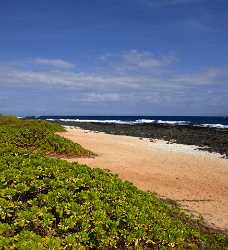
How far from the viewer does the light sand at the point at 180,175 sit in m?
16.1

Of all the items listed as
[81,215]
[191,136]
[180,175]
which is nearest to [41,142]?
[180,175]

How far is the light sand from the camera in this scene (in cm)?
1606

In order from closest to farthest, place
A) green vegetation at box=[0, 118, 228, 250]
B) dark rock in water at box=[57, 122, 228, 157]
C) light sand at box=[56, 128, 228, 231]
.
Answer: green vegetation at box=[0, 118, 228, 250] → light sand at box=[56, 128, 228, 231] → dark rock in water at box=[57, 122, 228, 157]

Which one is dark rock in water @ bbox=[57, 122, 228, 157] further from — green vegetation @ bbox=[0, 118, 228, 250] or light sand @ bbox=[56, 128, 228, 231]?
green vegetation @ bbox=[0, 118, 228, 250]

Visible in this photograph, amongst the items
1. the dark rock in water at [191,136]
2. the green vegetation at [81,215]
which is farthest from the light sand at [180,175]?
the dark rock in water at [191,136]

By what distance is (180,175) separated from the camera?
70.9 feet

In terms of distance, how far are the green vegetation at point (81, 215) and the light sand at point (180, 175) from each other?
2.91m

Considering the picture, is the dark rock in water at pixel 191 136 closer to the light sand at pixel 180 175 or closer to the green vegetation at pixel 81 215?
the light sand at pixel 180 175

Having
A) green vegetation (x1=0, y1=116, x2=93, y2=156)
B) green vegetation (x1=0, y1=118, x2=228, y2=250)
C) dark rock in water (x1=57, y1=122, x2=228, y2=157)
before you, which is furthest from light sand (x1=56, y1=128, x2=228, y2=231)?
dark rock in water (x1=57, y1=122, x2=228, y2=157)

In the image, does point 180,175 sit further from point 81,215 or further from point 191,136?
point 191,136

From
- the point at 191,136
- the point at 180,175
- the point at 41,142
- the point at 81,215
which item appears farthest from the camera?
the point at 191,136

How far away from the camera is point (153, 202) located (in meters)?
12.8

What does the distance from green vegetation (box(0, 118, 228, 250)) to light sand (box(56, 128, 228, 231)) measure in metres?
2.91

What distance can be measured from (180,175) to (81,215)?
12.2m
